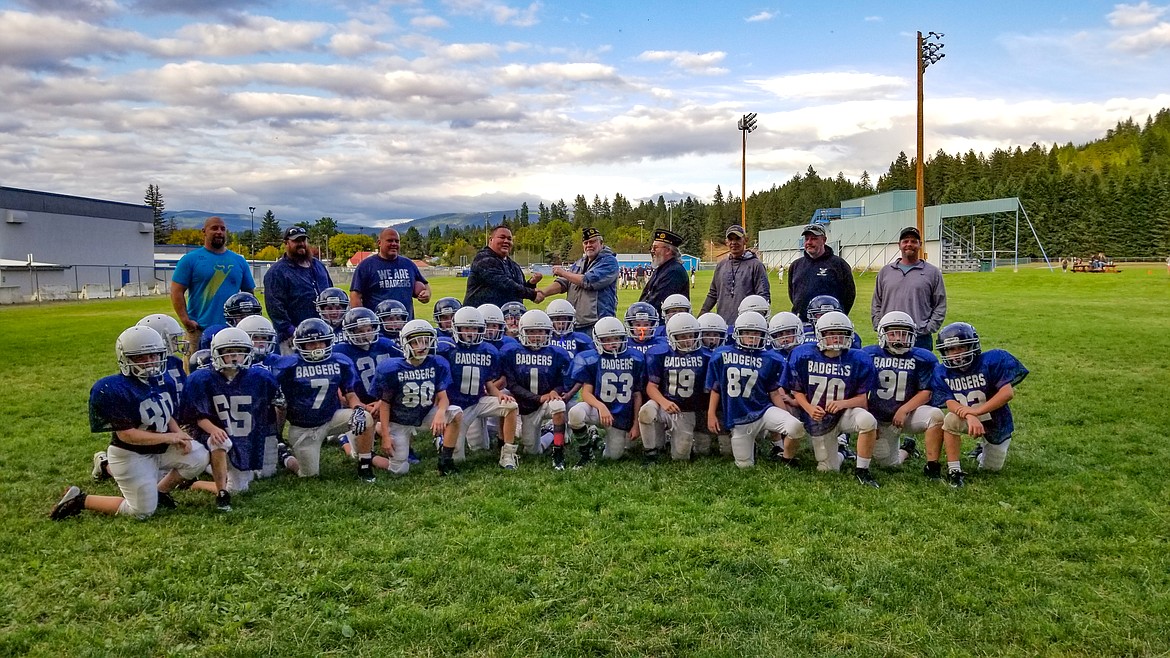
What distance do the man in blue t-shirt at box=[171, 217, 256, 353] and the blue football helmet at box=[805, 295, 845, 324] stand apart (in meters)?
5.73

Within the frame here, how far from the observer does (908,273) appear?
7914mm

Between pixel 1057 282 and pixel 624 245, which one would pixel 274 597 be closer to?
pixel 1057 282

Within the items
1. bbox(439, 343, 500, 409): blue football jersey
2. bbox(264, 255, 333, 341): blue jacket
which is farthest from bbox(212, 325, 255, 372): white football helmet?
bbox(439, 343, 500, 409): blue football jersey

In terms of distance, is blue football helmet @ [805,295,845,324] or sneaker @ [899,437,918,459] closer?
sneaker @ [899,437,918,459]

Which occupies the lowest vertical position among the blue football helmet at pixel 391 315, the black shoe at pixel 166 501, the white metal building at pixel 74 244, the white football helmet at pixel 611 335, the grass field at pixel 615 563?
the grass field at pixel 615 563

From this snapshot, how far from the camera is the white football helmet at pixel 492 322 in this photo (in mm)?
7844

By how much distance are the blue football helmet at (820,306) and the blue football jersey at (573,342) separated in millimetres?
2350

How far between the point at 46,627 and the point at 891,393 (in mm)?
6291

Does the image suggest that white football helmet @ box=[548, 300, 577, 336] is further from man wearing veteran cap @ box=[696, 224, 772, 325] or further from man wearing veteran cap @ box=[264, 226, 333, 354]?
man wearing veteran cap @ box=[264, 226, 333, 354]

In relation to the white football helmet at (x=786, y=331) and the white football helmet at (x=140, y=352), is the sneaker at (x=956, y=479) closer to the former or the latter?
the white football helmet at (x=786, y=331)

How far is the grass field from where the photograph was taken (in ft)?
12.5

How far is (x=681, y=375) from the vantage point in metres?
7.39

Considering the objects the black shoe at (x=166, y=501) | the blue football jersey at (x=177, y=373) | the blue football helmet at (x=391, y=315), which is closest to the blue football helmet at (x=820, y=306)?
the blue football helmet at (x=391, y=315)

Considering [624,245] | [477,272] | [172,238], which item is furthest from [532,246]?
[477,272]
